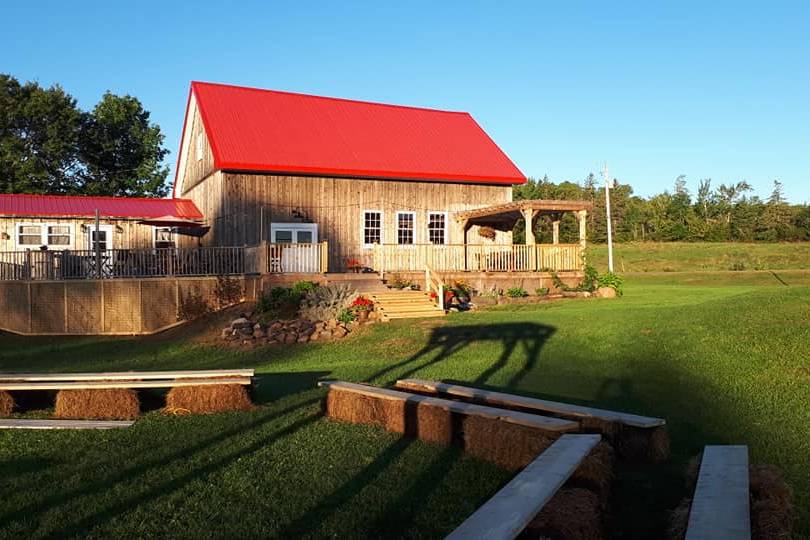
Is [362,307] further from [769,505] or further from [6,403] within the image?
[769,505]

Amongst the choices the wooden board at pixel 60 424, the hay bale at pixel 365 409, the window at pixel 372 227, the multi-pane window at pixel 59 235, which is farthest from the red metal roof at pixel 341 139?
the hay bale at pixel 365 409

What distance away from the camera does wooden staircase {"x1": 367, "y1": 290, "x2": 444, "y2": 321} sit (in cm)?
1980

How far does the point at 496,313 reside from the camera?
19.7 m

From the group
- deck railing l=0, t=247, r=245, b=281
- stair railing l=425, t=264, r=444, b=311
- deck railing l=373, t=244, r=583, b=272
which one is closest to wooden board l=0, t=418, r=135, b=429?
stair railing l=425, t=264, r=444, b=311

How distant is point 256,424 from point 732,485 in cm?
532

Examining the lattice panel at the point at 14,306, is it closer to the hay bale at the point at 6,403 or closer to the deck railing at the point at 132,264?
the deck railing at the point at 132,264

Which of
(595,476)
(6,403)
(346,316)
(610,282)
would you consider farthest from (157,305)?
(595,476)

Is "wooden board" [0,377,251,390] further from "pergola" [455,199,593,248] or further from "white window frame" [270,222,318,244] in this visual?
"pergola" [455,199,593,248]

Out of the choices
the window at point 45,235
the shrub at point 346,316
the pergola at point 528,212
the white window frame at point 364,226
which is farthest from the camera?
the white window frame at point 364,226

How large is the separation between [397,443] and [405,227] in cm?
2113

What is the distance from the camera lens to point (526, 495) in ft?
14.7

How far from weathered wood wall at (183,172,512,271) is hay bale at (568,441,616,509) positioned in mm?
20856

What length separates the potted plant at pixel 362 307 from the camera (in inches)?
750

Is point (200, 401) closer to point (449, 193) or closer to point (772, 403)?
point (772, 403)
